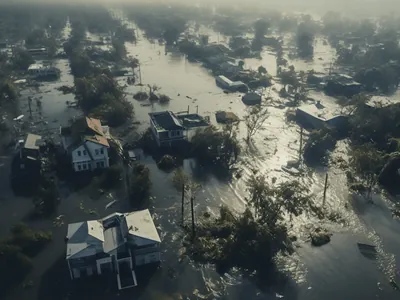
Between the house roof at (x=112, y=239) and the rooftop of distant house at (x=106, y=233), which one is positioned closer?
the rooftop of distant house at (x=106, y=233)

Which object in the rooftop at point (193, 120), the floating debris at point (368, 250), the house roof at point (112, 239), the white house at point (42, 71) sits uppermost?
the house roof at point (112, 239)

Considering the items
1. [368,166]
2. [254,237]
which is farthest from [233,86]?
[254,237]

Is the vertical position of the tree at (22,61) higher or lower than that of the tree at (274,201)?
lower

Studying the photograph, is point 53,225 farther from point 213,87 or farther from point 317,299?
point 213,87

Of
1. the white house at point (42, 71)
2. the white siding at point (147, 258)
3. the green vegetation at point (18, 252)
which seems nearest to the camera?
the green vegetation at point (18, 252)

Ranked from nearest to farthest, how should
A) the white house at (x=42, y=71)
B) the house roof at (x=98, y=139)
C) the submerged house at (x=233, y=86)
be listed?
the house roof at (x=98, y=139) < the submerged house at (x=233, y=86) < the white house at (x=42, y=71)

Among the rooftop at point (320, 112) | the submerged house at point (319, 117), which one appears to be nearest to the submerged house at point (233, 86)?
the submerged house at point (319, 117)

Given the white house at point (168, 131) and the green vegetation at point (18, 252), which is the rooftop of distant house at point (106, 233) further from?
the white house at point (168, 131)

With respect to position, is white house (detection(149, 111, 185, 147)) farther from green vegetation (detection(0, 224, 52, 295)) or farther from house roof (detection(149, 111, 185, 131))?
green vegetation (detection(0, 224, 52, 295))
